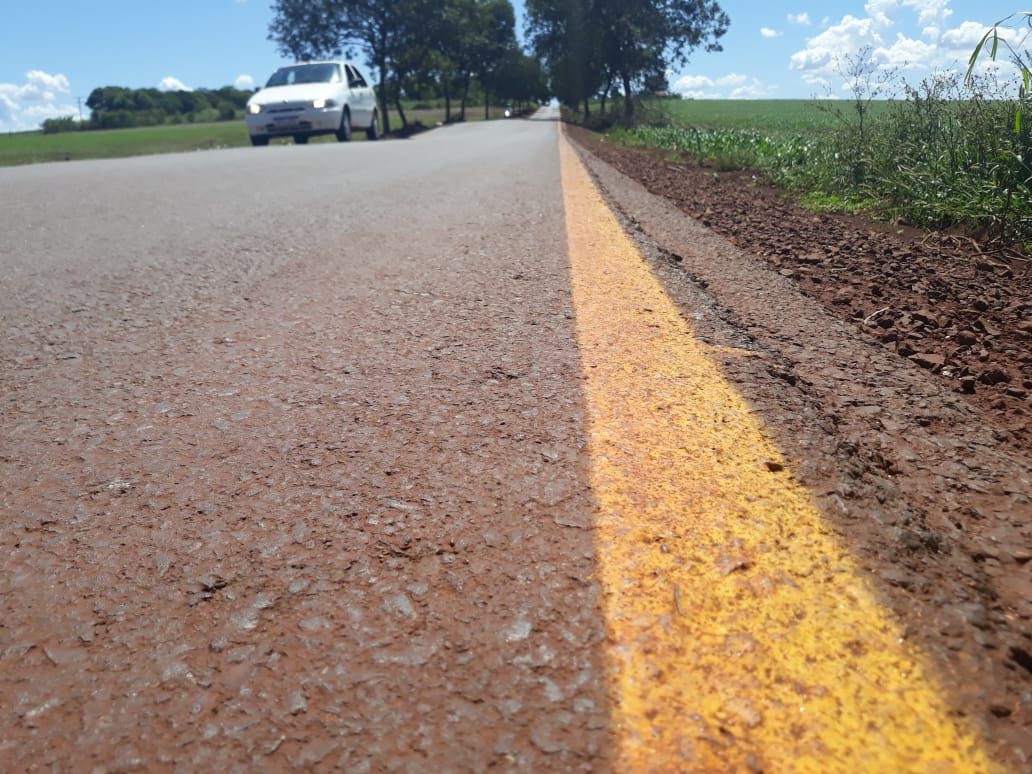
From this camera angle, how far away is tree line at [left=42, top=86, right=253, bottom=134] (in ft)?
209

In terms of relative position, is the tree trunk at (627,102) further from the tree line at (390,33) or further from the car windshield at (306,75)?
the car windshield at (306,75)

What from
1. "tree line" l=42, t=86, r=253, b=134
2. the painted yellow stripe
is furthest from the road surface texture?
"tree line" l=42, t=86, r=253, b=134

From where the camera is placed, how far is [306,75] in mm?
A: 16734

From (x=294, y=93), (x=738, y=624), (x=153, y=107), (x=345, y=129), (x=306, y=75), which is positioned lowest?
(x=738, y=624)

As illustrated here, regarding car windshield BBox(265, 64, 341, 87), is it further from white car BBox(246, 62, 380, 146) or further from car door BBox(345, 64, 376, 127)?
car door BBox(345, 64, 376, 127)

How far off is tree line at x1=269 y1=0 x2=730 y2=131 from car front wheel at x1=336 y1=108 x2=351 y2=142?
66.1 feet

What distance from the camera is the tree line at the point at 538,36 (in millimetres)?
40719

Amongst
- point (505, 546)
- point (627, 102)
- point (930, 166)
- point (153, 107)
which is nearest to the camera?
point (505, 546)

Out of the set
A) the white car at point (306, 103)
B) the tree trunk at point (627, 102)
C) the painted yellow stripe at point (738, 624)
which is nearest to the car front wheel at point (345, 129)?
the white car at point (306, 103)

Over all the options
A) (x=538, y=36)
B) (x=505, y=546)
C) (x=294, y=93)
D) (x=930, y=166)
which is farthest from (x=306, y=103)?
(x=538, y=36)

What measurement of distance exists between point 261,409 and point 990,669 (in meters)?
1.48

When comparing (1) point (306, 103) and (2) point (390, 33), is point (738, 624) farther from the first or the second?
(2) point (390, 33)

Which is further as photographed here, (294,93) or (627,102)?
(627,102)

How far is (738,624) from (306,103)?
16.5 meters
